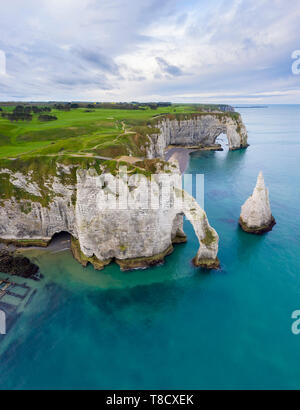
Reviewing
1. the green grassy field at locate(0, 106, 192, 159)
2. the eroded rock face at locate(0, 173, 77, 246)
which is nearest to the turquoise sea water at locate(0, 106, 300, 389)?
the eroded rock face at locate(0, 173, 77, 246)

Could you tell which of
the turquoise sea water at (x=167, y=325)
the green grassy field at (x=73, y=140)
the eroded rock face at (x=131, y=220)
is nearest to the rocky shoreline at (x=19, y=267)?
the turquoise sea water at (x=167, y=325)

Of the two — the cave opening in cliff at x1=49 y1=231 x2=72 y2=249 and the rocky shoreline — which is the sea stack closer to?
the cave opening in cliff at x1=49 y1=231 x2=72 y2=249

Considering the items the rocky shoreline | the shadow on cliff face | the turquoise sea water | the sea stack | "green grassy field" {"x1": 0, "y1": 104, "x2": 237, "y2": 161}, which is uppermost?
"green grassy field" {"x1": 0, "y1": 104, "x2": 237, "y2": 161}

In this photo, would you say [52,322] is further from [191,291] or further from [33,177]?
[33,177]

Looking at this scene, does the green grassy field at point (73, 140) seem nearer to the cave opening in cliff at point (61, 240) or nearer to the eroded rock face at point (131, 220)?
the eroded rock face at point (131, 220)

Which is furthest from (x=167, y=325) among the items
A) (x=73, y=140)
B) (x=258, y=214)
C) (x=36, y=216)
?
(x=73, y=140)

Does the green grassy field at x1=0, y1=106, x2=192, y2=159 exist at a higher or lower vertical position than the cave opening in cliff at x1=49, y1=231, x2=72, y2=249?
higher
